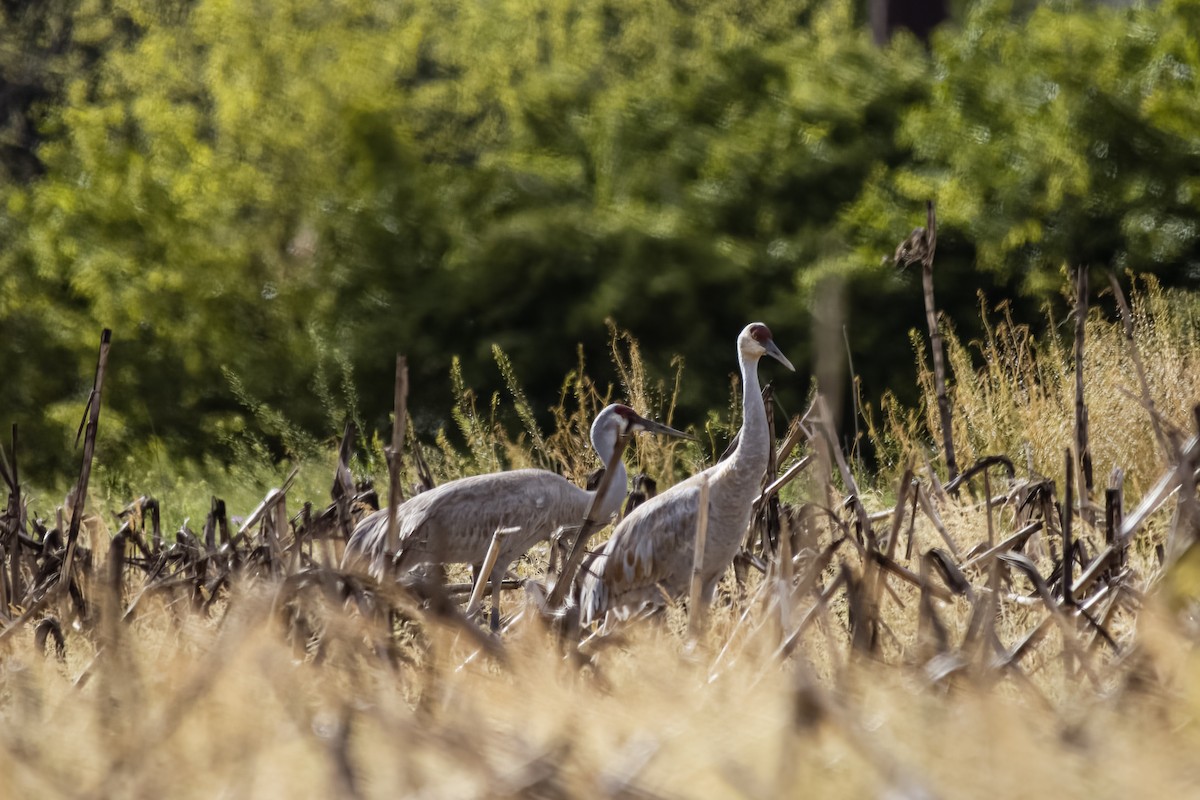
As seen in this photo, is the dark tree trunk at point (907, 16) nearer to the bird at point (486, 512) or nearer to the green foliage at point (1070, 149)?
the green foliage at point (1070, 149)

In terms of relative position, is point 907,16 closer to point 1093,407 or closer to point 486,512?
point 1093,407

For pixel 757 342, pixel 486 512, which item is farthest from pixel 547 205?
pixel 486 512

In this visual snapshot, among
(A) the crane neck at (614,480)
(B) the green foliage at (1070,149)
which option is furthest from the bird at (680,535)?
(B) the green foliage at (1070,149)

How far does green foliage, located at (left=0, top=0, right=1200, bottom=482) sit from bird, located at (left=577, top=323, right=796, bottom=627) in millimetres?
4301

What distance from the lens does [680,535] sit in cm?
474

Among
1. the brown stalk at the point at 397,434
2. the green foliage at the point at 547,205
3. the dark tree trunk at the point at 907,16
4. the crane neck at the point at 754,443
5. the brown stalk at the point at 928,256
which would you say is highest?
the brown stalk at the point at 397,434

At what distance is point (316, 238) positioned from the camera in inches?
464

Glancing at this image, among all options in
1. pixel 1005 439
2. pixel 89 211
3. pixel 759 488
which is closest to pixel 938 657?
pixel 759 488

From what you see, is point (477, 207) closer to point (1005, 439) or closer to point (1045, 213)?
point (1045, 213)

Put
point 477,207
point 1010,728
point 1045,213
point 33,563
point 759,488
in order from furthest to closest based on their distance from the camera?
point 477,207 < point 1045,213 < point 759,488 < point 33,563 < point 1010,728

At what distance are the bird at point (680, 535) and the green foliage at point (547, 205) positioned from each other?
14.1 ft

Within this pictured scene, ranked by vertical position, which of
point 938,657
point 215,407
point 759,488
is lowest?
point 215,407

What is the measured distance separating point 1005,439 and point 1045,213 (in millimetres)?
3488

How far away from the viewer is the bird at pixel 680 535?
4.48m
